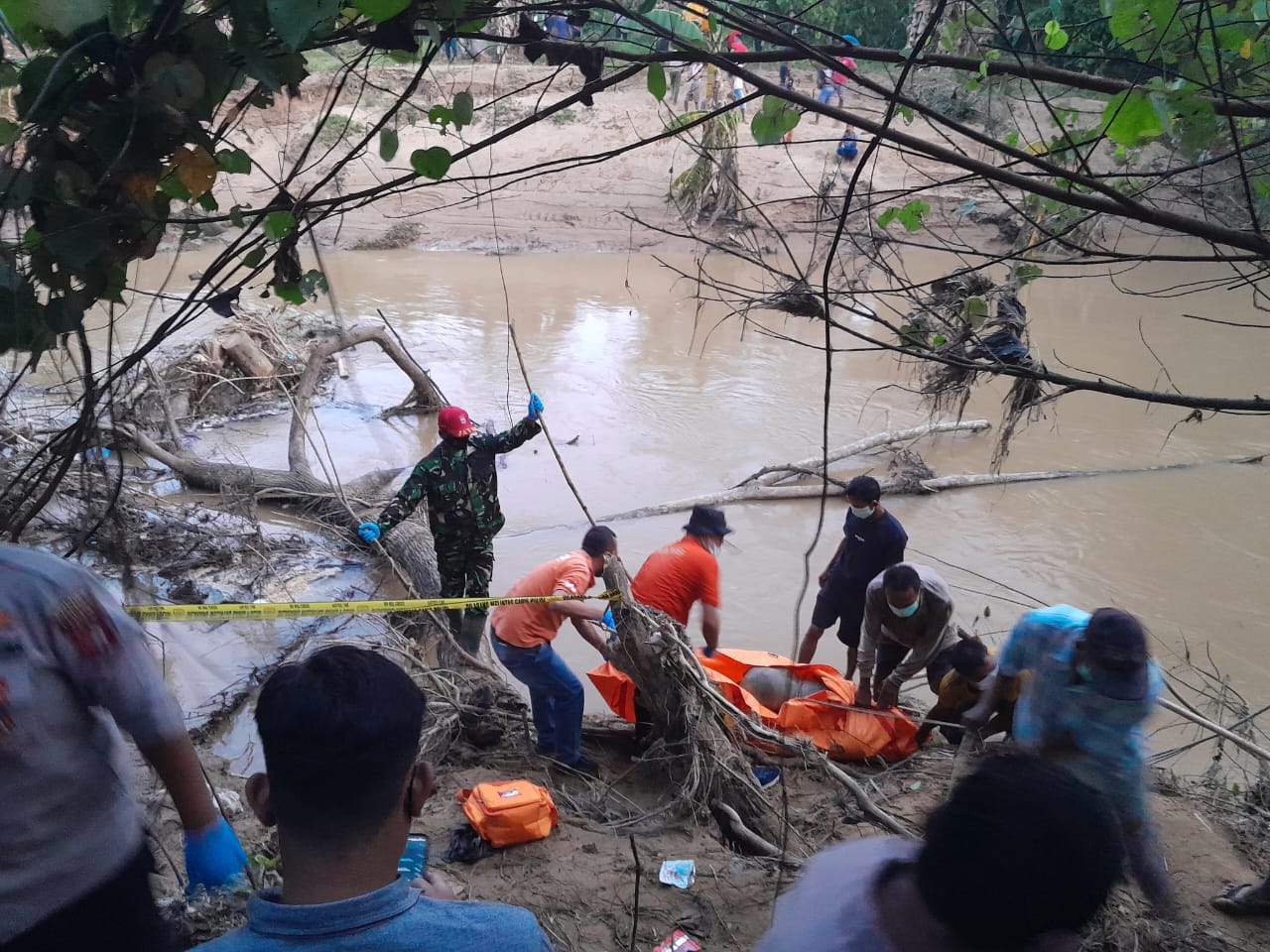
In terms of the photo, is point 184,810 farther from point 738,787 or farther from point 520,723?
point 520,723

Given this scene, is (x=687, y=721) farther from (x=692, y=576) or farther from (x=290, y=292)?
(x=290, y=292)

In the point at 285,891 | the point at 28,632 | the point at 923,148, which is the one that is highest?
the point at 923,148

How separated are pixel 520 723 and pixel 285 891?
360cm

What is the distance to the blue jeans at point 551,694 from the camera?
4230 millimetres

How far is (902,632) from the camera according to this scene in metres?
4.61

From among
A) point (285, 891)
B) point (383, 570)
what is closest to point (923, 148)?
point (285, 891)

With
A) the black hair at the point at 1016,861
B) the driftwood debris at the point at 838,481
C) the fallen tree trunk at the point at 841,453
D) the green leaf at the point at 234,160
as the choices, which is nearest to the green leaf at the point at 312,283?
the green leaf at the point at 234,160

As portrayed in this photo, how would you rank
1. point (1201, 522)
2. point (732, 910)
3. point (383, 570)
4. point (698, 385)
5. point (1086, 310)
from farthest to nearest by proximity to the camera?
point (1086, 310), point (698, 385), point (1201, 522), point (383, 570), point (732, 910)

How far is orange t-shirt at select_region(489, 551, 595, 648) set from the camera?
4195mm

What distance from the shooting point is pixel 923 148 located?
2.02m

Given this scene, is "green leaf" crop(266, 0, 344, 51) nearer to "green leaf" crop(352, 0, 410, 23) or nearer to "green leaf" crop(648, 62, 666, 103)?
"green leaf" crop(352, 0, 410, 23)

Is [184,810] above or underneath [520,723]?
above

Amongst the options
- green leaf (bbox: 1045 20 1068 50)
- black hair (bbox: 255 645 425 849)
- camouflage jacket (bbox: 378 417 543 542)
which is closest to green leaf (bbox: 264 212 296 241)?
black hair (bbox: 255 645 425 849)

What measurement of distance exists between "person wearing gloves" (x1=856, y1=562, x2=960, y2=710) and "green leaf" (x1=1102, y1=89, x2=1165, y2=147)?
2756mm
